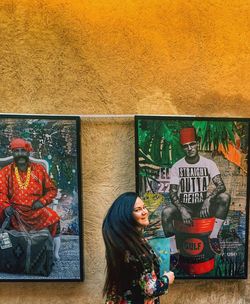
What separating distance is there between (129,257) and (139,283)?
17 centimetres

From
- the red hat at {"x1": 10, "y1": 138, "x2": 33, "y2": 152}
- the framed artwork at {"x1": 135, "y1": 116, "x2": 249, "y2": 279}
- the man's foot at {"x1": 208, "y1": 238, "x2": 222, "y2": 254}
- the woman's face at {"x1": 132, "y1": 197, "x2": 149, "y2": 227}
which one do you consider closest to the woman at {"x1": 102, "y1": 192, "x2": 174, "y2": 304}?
the woman's face at {"x1": 132, "y1": 197, "x2": 149, "y2": 227}

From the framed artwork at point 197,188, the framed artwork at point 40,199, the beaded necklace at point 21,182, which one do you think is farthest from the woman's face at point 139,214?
the beaded necklace at point 21,182

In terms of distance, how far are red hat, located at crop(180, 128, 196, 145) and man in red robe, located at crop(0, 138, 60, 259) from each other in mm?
1173

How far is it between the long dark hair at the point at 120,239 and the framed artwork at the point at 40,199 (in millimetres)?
1175

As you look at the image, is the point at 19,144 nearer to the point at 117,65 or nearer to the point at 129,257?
the point at 117,65

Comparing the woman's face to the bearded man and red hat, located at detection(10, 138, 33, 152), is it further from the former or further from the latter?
red hat, located at detection(10, 138, 33, 152)

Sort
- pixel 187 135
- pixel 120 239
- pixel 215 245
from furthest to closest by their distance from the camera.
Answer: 1. pixel 215 245
2. pixel 187 135
3. pixel 120 239

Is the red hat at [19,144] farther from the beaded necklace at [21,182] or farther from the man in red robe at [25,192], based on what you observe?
the beaded necklace at [21,182]

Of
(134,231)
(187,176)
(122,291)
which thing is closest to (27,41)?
(187,176)

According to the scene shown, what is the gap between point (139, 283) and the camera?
2.24 metres

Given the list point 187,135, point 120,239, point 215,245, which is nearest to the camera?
point 120,239

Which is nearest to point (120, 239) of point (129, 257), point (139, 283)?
point (129, 257)

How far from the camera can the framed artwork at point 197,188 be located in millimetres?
3338

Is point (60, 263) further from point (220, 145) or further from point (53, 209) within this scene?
point (220, 145)
